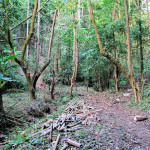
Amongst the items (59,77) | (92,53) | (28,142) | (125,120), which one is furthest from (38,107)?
(59,77)

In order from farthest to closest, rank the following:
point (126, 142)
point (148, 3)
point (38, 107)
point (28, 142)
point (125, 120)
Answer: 1. point (148, 3)
2. point (38, 107)
3. point (125, 120)
4. point (28, 142)
5. point (126, 142)

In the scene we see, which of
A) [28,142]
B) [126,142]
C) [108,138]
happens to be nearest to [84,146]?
[108,138]

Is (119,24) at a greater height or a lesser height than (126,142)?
greater

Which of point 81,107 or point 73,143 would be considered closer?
point 73,143

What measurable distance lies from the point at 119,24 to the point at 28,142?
1014 cm

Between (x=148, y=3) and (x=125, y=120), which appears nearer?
(x=125, y=120)

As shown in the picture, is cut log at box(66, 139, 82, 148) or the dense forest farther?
the dense forest

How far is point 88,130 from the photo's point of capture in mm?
4547

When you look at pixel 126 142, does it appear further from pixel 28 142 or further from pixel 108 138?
pixel 28 142

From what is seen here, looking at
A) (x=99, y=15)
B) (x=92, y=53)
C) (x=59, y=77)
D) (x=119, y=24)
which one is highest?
(x=99, y=15)

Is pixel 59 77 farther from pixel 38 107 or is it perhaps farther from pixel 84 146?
pixel 84 146

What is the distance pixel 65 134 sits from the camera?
170 inches

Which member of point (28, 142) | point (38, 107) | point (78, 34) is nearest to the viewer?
point (28, 142)

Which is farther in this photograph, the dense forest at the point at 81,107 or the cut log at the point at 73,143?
the dense forest at the point at 81,107
